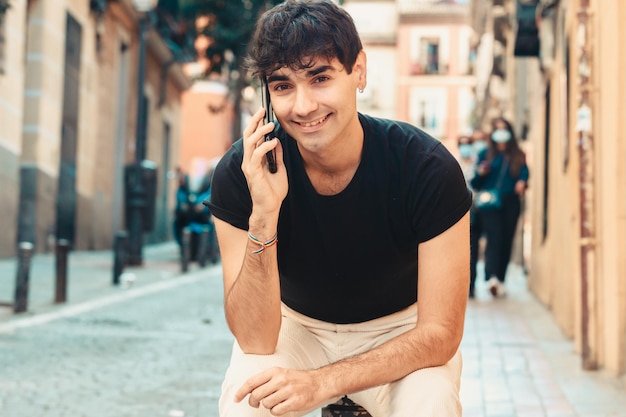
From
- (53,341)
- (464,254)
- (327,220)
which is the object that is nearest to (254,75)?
(327,220)

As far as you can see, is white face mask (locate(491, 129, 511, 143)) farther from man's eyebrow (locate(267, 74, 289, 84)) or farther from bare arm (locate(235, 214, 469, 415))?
man's eyebrow (locate(267, 74, 289, 84))

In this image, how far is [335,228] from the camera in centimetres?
310

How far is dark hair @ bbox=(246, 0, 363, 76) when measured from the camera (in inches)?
118

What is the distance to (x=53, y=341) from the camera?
23.1 feet

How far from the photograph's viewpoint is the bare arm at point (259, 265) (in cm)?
302

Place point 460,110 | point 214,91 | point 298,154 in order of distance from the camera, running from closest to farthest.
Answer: point 298,154 < point 214,91 < point 460,110

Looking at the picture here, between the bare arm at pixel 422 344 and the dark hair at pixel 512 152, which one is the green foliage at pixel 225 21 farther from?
the bare arm at pixel 422 344

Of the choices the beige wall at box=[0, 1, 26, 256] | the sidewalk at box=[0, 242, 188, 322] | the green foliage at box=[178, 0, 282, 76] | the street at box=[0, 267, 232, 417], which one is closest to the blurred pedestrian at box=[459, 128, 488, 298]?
the street at box=[0, 267, 232, 417]

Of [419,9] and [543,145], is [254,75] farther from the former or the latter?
[419,9]

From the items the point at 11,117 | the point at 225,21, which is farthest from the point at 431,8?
the point at 11,117

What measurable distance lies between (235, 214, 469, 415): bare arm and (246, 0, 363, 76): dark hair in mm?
617

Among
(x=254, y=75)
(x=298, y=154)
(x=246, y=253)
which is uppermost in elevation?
(x=254, y=75)

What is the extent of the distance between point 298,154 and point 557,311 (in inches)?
237

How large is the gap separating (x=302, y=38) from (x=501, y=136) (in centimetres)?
834
